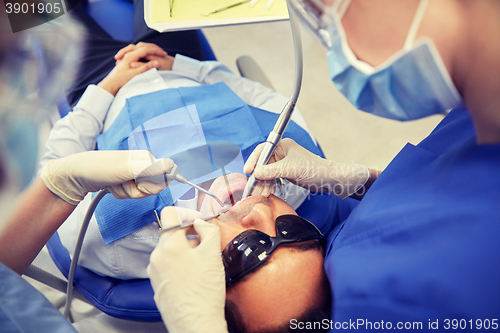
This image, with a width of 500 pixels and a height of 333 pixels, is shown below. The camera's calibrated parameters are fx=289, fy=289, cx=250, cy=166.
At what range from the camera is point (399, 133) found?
1.72 m

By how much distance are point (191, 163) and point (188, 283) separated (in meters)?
0.32

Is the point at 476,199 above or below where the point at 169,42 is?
below

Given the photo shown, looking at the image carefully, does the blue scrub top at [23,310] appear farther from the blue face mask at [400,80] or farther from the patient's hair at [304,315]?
the blue face mask at [400,80]

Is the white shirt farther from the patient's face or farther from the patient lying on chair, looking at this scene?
the patient's face

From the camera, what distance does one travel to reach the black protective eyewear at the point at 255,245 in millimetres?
694

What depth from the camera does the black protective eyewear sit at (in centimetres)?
69

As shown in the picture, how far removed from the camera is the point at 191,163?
81cm

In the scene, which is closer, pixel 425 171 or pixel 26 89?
pixel 425 171

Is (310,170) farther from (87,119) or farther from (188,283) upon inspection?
(87,119)

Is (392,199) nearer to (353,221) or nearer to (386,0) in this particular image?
(353,221)

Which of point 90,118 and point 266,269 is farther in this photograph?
point 90,118

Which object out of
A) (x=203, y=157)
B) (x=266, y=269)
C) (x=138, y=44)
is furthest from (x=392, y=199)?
(x=138, y=44)

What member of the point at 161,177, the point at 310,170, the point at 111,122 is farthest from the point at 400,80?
the point at 111,122

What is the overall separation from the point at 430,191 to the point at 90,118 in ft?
3.64
